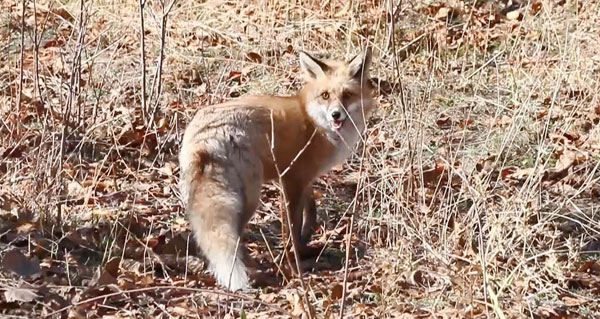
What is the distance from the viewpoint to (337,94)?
562 cm

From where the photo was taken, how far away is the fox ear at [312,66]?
573cm

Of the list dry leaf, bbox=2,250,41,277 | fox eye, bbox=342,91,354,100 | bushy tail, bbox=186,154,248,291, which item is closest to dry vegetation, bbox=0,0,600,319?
dry leaf, bbox=2,250,41,277

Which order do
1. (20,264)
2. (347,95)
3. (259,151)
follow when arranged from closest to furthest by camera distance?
(20,264) → (259,151) → (347,95)

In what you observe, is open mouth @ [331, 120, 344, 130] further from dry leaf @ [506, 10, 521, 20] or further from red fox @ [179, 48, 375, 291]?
dry leaf @ [506, 10, 521, 20]

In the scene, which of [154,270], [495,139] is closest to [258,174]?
[154,270]

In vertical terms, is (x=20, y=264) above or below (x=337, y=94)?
below

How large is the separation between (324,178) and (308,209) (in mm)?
936

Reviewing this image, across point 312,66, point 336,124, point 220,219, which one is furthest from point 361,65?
point 220,219

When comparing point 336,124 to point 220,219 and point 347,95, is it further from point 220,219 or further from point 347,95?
point 220,219

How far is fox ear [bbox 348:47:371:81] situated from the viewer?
5641 mm

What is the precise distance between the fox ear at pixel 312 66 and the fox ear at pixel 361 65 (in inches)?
6.7

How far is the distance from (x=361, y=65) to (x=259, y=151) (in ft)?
3.08

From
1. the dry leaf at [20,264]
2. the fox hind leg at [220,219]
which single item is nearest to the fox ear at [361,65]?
the fox hind leg at [220,219]

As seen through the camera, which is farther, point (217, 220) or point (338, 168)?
point (338, 168)
